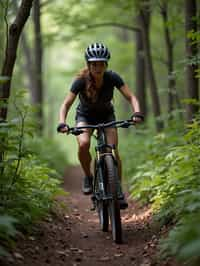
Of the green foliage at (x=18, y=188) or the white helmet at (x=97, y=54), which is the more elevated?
the white helmet at (x=97, y=54)

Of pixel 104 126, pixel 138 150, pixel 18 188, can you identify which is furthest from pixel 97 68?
pixel 138 150

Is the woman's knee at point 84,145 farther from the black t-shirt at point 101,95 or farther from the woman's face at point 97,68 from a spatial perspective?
the woman's face at point 97,68

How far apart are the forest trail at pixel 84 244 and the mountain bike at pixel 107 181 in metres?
0.26

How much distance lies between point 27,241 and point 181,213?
180cm

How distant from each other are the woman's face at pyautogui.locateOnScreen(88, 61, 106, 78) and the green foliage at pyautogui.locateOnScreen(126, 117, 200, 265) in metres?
1.49

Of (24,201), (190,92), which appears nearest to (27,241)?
(24,201)

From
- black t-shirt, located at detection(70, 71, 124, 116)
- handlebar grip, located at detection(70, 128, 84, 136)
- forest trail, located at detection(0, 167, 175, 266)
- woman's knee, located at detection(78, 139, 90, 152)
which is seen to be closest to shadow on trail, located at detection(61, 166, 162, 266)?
forest trail, located at detection(0, 167, 175, 266)

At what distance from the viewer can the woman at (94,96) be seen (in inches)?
264

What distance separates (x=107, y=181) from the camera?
6371mm

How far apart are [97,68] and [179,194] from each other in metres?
2.27

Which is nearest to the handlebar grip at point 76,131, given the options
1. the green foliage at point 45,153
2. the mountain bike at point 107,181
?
the mountain bike at point 107,181

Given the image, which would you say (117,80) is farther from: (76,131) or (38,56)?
(38,56)

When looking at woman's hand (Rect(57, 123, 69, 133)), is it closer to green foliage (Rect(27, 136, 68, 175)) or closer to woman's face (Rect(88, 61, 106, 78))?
woman's face (Rect(88, 61, 106, 78))

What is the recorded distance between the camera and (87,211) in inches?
360
